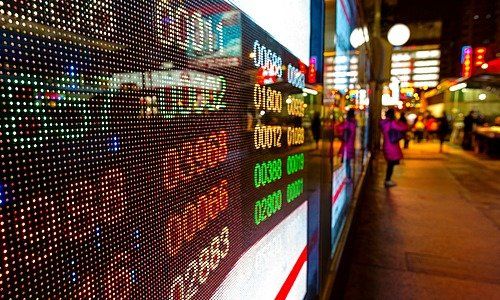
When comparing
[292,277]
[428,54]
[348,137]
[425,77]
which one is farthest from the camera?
[425,77]

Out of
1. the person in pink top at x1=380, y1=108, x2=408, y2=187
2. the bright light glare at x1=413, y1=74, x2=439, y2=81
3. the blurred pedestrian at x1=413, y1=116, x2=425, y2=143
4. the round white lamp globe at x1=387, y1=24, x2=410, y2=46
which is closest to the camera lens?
the person in pink top at x1=380, y1=108, x2=408, y2=187

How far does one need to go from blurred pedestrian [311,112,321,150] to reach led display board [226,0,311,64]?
1.42ft

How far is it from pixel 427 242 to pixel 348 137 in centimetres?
183

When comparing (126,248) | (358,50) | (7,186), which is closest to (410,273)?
(358,50)

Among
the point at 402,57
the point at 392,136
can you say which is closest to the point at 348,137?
the point at 392,136

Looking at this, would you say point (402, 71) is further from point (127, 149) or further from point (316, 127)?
point (127, 149)

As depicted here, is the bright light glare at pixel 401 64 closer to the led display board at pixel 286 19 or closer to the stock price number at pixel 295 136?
the led display board at pixel 286 19

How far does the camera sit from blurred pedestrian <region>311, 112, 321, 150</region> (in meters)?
2.62

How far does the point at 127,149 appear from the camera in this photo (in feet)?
2.57

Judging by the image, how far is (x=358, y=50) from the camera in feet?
20.0

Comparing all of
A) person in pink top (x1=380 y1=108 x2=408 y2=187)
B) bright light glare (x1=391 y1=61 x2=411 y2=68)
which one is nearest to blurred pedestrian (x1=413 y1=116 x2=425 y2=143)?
bright light glare (x1=391 y1=61 x2=411 y2=68)

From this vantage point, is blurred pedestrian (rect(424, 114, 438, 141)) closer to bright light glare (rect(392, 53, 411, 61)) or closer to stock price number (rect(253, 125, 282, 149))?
bright light glare (rect(392, 53, 411, 61))

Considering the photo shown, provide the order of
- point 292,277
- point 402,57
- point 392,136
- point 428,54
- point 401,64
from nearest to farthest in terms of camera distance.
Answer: point 292,277 → point 392,136 → point 428,54 → point 402,57 → point 401,64

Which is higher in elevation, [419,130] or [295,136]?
[295,136]
